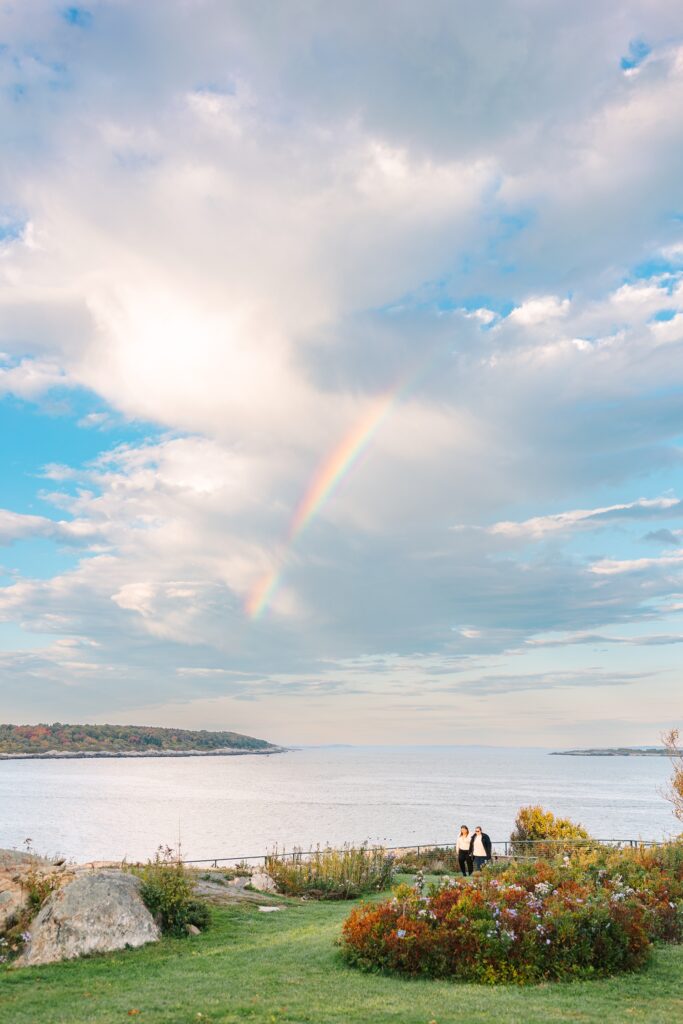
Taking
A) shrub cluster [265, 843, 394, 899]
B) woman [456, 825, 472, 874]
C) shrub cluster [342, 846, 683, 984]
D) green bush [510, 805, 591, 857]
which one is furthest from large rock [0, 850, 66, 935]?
green bush [510, 805, 591, 857]

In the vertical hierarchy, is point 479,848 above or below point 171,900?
below

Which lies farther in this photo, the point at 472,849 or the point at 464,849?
the point at 472,849

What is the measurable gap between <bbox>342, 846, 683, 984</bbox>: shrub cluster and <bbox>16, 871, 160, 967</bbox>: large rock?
3.88 metres

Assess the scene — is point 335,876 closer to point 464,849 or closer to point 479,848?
point 464,849

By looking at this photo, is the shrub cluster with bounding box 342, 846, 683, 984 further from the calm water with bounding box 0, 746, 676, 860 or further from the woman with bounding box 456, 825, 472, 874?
the calm water with bounding box 0, 746, 676, 860

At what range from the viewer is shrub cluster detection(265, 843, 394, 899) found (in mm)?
20719

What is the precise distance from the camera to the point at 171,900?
14.7 m

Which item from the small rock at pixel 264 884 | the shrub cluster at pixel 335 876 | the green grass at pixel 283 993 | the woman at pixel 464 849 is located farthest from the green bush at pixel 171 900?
the woman at pixel 464 849

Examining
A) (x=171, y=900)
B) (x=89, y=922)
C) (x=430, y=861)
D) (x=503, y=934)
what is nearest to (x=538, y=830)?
(x=430, y=861)

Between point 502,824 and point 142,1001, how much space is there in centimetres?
7537

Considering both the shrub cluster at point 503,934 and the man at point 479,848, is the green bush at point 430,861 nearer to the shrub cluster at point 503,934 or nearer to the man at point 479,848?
the man at point 479,848

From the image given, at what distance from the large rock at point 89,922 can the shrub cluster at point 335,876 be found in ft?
24.0

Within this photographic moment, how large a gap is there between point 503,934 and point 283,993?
10.9 feet

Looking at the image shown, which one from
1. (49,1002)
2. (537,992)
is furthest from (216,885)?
(537,992)
